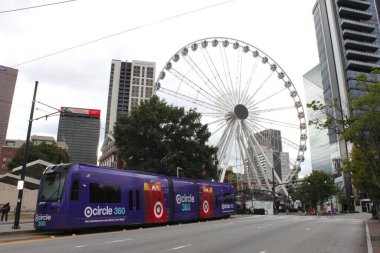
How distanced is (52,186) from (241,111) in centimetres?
3371

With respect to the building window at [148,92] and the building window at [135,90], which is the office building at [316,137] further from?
the building window at [135,90]

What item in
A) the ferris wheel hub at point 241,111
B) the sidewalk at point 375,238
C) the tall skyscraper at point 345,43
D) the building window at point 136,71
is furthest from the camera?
the building window at point 136,71

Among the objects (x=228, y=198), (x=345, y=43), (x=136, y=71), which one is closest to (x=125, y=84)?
(x=136, y=71)

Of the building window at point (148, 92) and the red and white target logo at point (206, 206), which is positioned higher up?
the building window at point (148, 92)

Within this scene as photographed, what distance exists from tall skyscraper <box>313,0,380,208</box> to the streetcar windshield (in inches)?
3839

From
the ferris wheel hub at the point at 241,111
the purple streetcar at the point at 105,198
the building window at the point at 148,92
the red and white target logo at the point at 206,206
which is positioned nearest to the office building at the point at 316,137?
the building window at the point at 148,92

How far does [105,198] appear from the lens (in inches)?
796

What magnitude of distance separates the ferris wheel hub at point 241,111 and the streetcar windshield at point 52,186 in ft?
107

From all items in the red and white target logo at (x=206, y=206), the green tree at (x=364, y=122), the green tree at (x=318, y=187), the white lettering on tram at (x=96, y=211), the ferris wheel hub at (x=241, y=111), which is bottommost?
the white lettering on tram at (x=96, y=211)

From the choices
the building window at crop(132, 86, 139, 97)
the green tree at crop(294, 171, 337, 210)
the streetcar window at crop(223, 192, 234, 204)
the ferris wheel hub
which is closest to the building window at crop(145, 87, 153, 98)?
the building window at crop(132, 86, 139, 97)

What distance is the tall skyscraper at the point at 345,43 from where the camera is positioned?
107562mm

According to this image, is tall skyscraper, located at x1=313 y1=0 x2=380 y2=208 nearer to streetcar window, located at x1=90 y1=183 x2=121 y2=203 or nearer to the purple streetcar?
the purple streetcar

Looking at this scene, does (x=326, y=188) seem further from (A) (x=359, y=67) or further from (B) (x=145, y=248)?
(B) (x=145, y=248)

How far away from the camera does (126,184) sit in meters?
21.9
